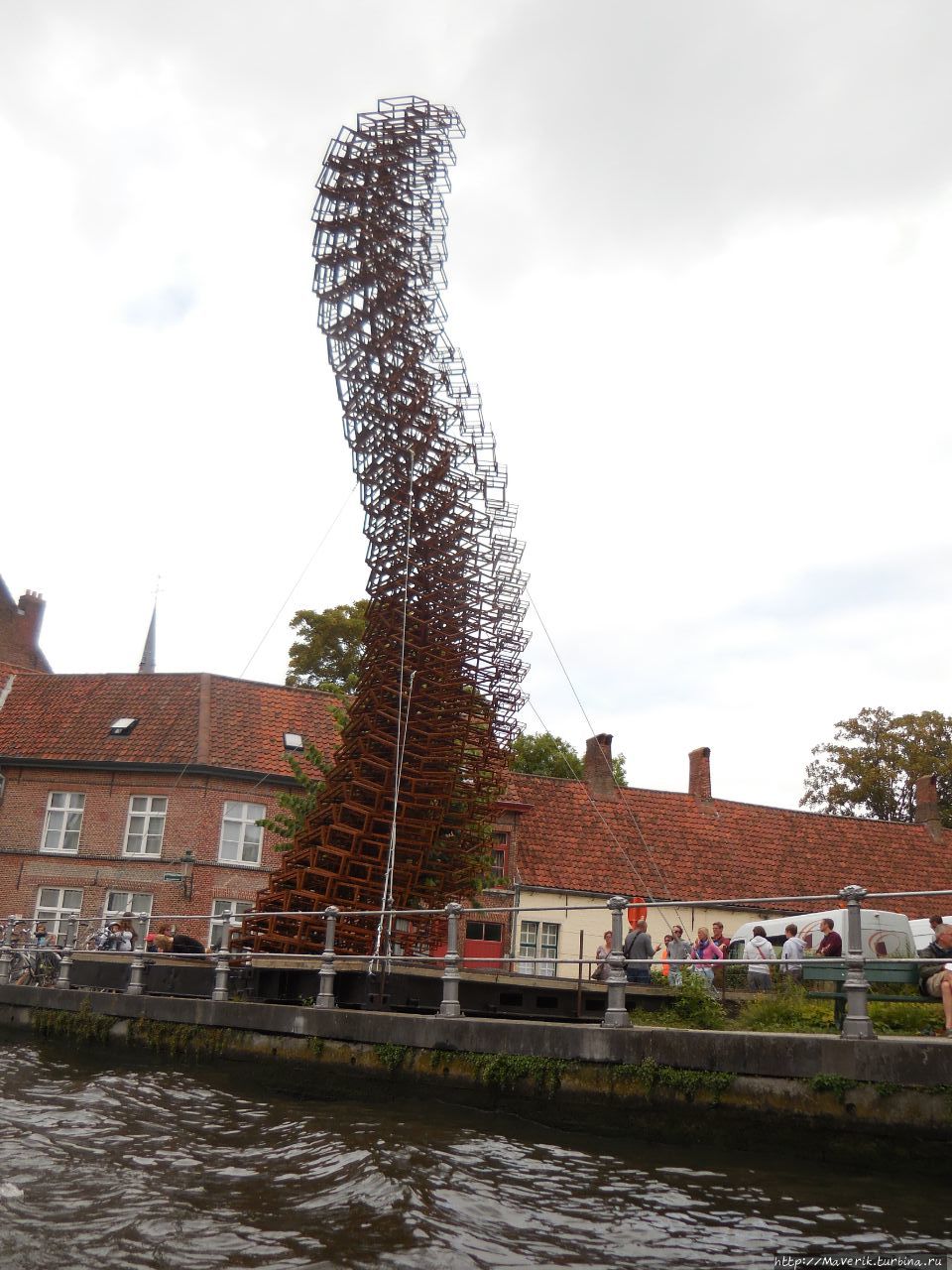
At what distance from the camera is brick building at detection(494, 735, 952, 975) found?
31031 millimetres

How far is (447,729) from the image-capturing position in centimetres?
1825

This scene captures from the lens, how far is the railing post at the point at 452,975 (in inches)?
454

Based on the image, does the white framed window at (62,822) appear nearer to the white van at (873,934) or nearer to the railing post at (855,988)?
the white van at (873,934)

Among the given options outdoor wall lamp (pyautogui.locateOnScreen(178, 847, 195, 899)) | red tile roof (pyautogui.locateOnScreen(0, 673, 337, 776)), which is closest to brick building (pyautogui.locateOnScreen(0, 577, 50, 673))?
red tile roof (pyautogui.locateOnScreen(0, 673, 337, 776))

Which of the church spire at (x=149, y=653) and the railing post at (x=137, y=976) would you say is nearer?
the railing post at (x=137, y=976)

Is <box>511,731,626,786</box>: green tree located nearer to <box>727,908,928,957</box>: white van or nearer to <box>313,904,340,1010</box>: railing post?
<box>727,908,928,957</box>: white van

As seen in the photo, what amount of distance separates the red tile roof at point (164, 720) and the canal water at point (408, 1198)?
2146cm

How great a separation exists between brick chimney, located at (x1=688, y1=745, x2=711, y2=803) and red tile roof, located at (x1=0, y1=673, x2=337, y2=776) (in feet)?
38.9

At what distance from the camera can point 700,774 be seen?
1458 inches

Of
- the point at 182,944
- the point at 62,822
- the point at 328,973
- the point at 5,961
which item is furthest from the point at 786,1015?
the point at 62,822

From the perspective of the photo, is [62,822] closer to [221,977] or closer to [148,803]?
[148,803]

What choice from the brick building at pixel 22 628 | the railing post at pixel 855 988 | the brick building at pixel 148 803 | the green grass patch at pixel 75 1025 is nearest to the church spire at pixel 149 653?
the brick building at pixel 22 628

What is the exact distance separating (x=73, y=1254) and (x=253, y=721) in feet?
90.3

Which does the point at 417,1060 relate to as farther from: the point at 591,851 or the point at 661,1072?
the point at 591,851
